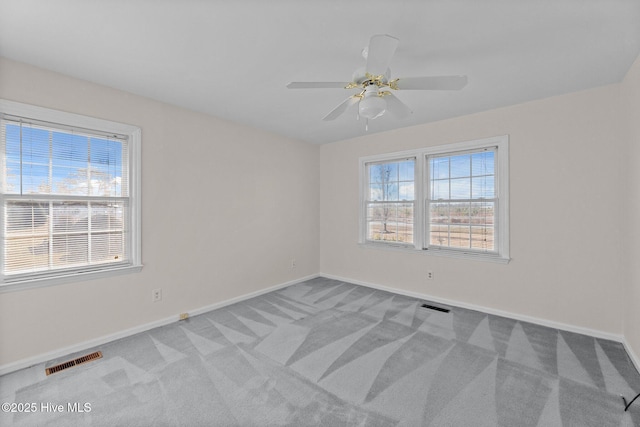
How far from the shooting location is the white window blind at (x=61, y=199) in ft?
7.54

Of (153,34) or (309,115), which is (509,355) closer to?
(309,115)

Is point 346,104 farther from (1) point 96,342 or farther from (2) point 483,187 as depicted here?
(1) point 96,342

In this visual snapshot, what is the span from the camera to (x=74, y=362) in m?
2.36

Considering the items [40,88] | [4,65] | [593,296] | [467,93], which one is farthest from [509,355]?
[4,65]

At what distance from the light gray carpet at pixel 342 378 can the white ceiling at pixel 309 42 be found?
2.53 metres

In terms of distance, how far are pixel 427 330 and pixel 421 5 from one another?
2.91 m

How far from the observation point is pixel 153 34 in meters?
1.93

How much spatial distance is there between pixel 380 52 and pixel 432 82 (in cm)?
56

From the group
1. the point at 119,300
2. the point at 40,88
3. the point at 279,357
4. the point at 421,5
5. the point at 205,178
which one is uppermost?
the point at 421,5

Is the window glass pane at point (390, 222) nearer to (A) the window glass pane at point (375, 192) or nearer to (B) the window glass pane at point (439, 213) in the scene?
Result: (A) the window glass pane at point (375, 192)

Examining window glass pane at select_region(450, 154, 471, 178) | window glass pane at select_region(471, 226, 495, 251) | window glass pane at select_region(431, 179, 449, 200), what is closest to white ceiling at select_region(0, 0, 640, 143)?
window glass pane at select_region(450, 154, 471, 178)

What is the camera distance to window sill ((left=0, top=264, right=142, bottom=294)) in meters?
2.26

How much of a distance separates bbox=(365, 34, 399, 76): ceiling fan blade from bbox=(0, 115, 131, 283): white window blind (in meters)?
2.65

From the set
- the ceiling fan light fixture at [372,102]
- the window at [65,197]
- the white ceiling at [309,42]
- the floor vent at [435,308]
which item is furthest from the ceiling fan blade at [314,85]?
the floor vent at [435,308]
